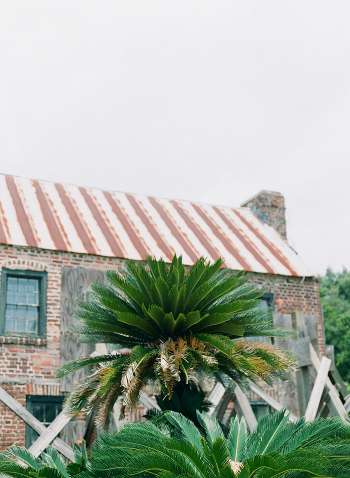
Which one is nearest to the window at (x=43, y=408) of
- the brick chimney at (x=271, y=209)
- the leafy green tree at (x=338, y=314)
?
the brick chimney at (x=271, y=209)

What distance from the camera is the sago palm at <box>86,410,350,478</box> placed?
6613 millimetres

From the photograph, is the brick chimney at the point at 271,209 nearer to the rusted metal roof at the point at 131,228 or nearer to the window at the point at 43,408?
the rusted metal roof at the point at 131,228

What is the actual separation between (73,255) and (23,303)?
5.06ft

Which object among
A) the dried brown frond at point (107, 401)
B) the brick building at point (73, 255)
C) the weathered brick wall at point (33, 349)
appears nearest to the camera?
the dried brown frond at point (107, 401)

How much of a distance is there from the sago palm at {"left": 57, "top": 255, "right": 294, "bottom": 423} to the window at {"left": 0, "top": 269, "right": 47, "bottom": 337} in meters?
3.72

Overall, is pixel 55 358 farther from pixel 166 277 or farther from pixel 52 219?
pixel 166 277

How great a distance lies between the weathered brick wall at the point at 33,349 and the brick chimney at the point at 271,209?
704 centimetres

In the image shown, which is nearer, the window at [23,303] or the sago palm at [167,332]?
the sago palm at [167,332]

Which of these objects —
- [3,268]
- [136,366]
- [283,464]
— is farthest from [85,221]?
[283,464]

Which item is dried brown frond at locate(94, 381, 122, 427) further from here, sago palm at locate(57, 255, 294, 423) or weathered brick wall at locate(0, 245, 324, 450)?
weathered brick wall at locate(0, 245, 324, 450)

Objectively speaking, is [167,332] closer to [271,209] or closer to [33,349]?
[33,349]

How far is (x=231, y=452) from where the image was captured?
7.90 m

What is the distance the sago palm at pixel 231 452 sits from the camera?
661cm

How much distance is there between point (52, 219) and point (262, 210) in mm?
7673
